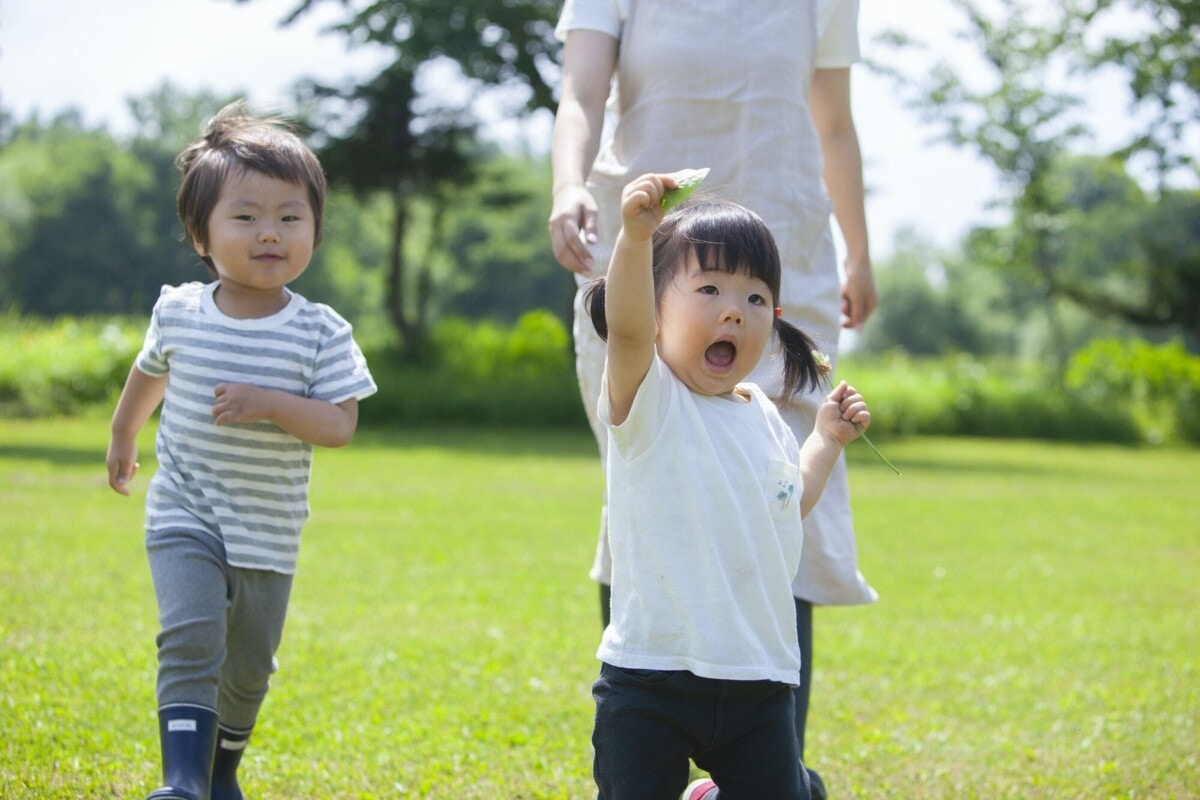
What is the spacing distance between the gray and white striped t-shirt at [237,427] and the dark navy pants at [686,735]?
0.85 metres

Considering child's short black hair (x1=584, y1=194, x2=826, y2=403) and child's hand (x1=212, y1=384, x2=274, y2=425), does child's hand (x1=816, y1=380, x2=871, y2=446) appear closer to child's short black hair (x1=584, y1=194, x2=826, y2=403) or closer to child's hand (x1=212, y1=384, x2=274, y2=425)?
child's short black hair (x1=584, y1=194, x2=826, y2=403)

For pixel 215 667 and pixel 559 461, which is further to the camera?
pixel 559 461

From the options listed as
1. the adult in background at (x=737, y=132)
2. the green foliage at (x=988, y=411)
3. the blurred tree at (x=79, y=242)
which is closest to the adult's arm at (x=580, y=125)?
the adult in background at (x=737, y=132)

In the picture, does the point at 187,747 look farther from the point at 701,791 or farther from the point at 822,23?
the point at 822,23

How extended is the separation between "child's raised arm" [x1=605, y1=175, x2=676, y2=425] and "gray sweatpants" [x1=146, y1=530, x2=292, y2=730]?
96cm

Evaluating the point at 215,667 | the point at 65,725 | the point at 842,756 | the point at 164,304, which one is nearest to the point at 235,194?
the point at 164,304

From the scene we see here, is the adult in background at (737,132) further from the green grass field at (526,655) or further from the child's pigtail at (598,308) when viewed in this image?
the green grass field at (526,655)

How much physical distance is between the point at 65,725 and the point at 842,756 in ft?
6.95

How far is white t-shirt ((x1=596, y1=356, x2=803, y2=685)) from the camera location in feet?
6.80

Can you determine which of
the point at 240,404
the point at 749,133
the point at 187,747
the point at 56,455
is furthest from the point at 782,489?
the point at 56,455

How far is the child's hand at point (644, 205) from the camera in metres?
1.86

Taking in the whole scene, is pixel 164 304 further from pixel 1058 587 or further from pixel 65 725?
pixel 1058 587

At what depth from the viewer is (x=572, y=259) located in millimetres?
2443

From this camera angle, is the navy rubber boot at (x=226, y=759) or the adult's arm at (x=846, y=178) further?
the adult's arm at (x=846, y=178)
